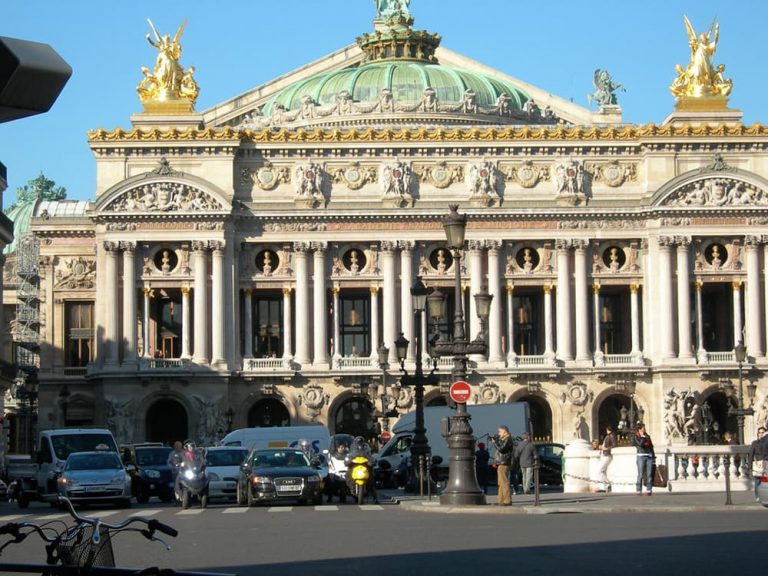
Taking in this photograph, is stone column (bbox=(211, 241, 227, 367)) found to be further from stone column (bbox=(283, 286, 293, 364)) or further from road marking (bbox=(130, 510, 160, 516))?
road marking (bbox=(130, 510, 160, 516))

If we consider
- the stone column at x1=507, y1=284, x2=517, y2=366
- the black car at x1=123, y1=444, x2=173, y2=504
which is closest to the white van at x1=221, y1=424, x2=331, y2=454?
the black car at x1=123, y1=444, x2=173, y2=504

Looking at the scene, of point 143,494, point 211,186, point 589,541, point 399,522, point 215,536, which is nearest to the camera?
point 589,541

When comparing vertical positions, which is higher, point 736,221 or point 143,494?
point 736,221

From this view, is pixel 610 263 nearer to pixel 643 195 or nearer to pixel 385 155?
pixel 643 195

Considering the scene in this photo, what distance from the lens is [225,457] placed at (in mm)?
55906

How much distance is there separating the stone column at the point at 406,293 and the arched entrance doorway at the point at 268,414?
701 cm

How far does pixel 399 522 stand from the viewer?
3578cm

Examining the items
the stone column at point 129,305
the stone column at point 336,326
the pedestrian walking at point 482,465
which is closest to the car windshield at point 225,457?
the pedestrian walking at point 482,465

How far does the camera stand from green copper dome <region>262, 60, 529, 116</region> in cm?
10944

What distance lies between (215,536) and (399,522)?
18.3 ft

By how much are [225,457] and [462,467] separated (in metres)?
15.2

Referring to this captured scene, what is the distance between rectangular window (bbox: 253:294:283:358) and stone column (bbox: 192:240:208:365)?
14.7 ft

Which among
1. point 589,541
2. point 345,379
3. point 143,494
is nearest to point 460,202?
point 345,379

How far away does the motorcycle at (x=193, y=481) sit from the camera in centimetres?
4803
